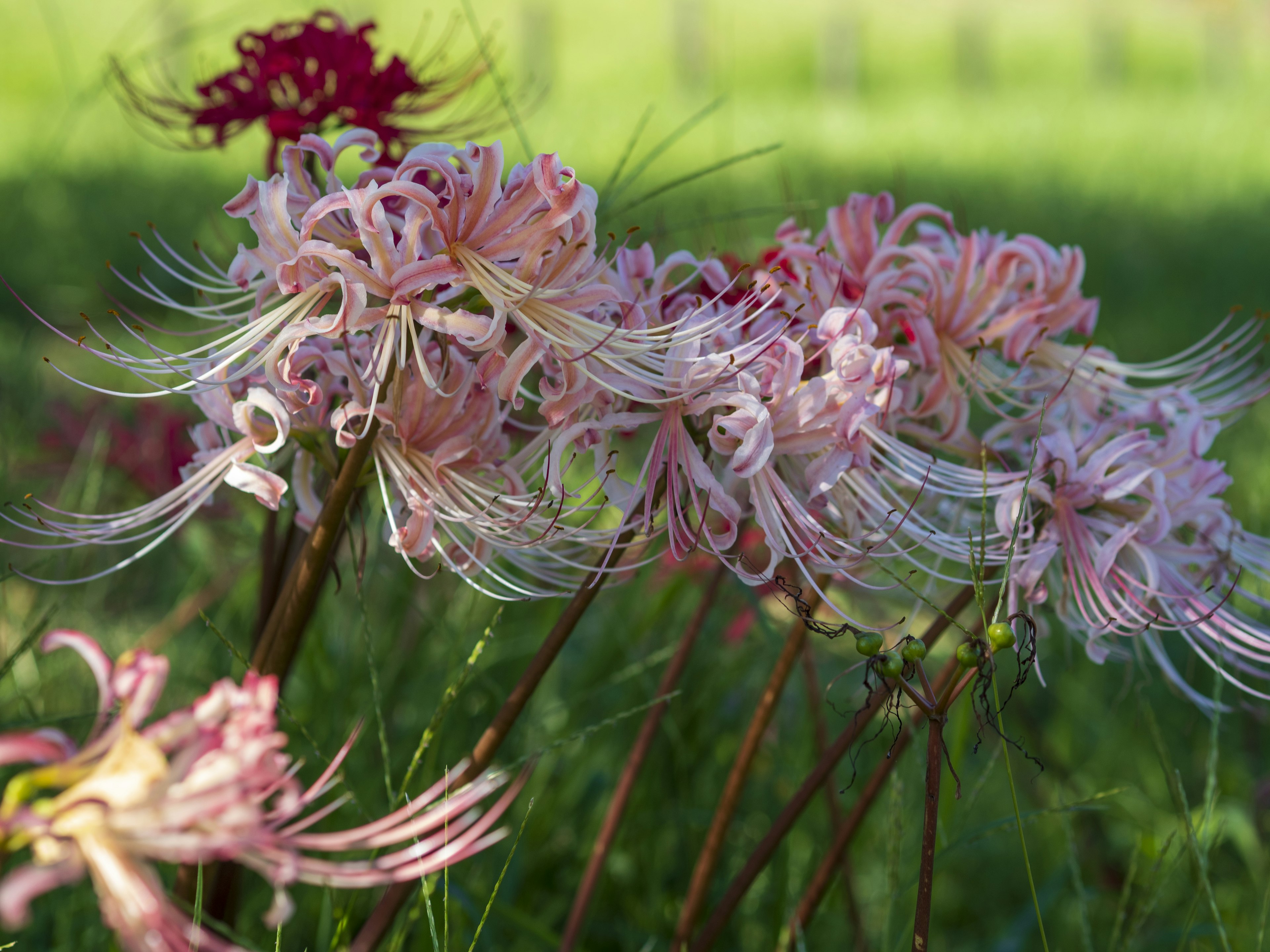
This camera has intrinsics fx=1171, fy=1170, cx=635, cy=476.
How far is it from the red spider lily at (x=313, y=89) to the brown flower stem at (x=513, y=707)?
655mm

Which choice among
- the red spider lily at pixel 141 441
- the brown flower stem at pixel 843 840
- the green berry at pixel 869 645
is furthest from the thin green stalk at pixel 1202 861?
the red spider lily at pixel 141 441

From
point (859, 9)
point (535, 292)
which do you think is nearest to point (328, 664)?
point (535, 292)

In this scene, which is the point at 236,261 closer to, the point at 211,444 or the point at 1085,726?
the point at 211,444

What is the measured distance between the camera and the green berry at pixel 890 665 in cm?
97

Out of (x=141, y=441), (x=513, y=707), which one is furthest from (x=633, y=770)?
(x=141, y=441)

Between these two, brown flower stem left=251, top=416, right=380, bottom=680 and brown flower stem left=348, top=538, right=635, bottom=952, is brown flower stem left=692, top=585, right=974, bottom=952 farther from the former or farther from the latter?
brown flower stem left=251, top=416, right=380, bottom=680

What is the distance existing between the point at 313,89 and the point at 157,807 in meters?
1.27

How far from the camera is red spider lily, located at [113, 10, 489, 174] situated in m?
1.64

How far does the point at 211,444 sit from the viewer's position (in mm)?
1406

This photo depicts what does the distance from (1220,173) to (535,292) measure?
33.0ft

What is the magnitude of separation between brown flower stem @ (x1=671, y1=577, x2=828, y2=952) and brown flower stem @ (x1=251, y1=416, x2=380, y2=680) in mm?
549

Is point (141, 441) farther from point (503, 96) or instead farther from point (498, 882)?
point (498, 882)

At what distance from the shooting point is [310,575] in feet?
4.11

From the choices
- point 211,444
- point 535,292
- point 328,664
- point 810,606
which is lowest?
point 328,664
